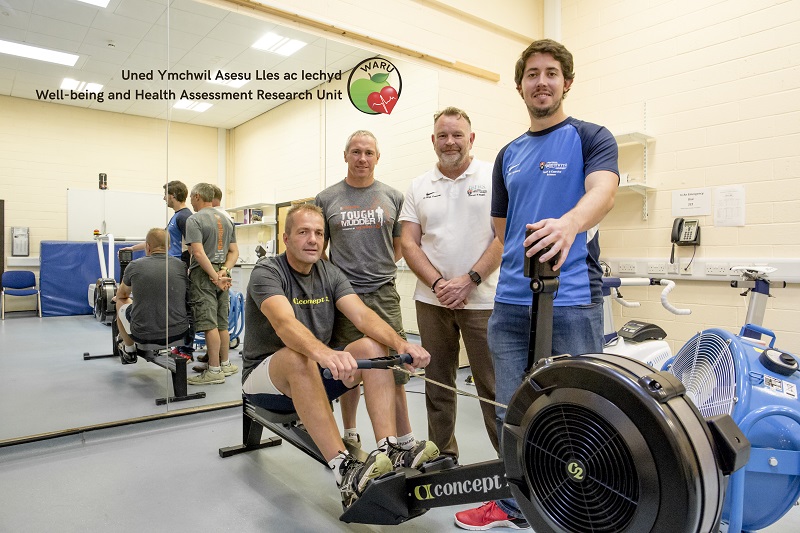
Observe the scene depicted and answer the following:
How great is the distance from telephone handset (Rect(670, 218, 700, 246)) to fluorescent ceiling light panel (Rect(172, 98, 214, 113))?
361 cm

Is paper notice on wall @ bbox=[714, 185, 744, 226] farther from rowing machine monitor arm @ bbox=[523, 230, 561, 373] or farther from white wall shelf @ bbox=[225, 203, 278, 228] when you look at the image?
white wall shelf @ bbox=[225, 203, 278, 228]

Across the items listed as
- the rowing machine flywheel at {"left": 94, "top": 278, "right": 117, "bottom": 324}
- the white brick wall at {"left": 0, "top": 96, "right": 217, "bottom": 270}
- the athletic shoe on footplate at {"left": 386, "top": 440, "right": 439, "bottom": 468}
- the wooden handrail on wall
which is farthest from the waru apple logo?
the athletic shoe on footplate at {"left": 386, "top": 440, "right": 439, "bottom": 468}

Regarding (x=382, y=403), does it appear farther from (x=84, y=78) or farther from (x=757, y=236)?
(x=757, y=236)

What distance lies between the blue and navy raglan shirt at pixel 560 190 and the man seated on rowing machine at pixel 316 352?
0.52 metres

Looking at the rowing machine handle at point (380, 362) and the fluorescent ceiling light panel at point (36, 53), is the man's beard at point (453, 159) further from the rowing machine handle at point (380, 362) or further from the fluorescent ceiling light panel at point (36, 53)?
the fluorescent ceiling light panel at point (36, 53)

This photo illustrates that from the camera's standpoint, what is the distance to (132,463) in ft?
8.14

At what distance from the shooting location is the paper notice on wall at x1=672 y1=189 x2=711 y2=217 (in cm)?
383

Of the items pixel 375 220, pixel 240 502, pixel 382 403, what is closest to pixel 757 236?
pixel 375 220

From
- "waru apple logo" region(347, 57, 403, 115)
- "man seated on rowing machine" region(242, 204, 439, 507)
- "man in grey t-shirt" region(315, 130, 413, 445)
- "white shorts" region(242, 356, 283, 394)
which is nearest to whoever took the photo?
"man seated on rowing machine" region(242, 204, 439, 507)

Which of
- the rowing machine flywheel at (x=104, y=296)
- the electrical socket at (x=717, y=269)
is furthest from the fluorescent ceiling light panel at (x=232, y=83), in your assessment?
the electrical socket at (x=717, y=269)

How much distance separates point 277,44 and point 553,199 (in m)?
2.89

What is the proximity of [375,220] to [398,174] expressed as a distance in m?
2.08

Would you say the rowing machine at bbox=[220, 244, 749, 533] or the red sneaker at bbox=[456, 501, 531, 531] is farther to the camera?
the red sneaker at bbox=[456, 501, 531, 531]

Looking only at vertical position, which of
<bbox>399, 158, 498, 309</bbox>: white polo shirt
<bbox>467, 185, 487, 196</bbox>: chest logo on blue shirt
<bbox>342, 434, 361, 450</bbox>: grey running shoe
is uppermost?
<bbox>467, 185, 487, 196</bbox>: chest logo on blue shirt
